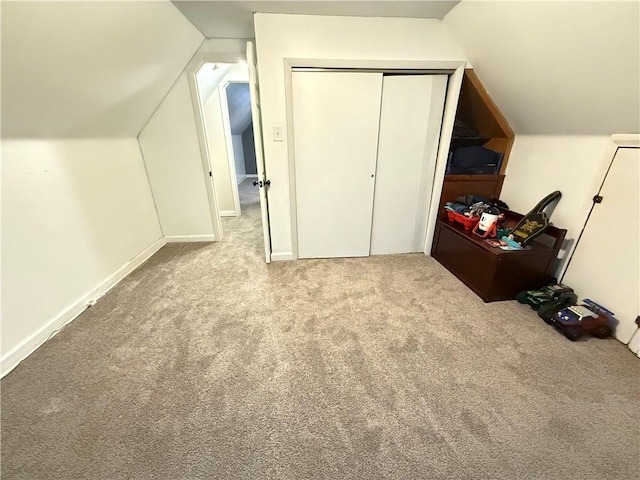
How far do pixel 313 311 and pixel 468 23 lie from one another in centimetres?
240

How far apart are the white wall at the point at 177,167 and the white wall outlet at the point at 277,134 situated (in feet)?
3.43

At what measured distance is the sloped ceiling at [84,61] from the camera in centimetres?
124

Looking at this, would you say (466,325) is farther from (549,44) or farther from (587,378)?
(549,44)

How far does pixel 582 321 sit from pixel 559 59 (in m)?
1.63

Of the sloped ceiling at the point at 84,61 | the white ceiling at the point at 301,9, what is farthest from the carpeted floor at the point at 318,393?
the white ceiling at the point at 301,9

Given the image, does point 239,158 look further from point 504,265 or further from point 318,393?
point 318,393

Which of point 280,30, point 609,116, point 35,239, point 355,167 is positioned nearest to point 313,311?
point 355,167

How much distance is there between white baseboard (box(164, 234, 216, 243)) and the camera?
10.5 feet

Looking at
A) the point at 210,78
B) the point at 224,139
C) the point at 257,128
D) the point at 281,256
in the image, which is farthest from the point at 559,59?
the point at 224,139

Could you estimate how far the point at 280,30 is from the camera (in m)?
2.07

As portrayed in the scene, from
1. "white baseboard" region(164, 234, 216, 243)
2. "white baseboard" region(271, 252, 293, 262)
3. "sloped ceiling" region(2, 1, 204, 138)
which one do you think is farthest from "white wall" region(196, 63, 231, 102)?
"white baseboard" region(271, 252, 293, 262)

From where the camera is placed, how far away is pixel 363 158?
2467 millimetres

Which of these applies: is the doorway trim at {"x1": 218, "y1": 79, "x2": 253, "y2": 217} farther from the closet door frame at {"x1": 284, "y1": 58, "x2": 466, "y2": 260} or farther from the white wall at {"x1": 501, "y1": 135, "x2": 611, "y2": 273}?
the white wall at {"x1": 501, "y1": 135, "x2": 611, "y2": 273}

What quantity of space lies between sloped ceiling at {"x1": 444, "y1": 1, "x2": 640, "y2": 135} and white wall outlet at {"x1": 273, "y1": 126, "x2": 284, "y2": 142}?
1.56m
